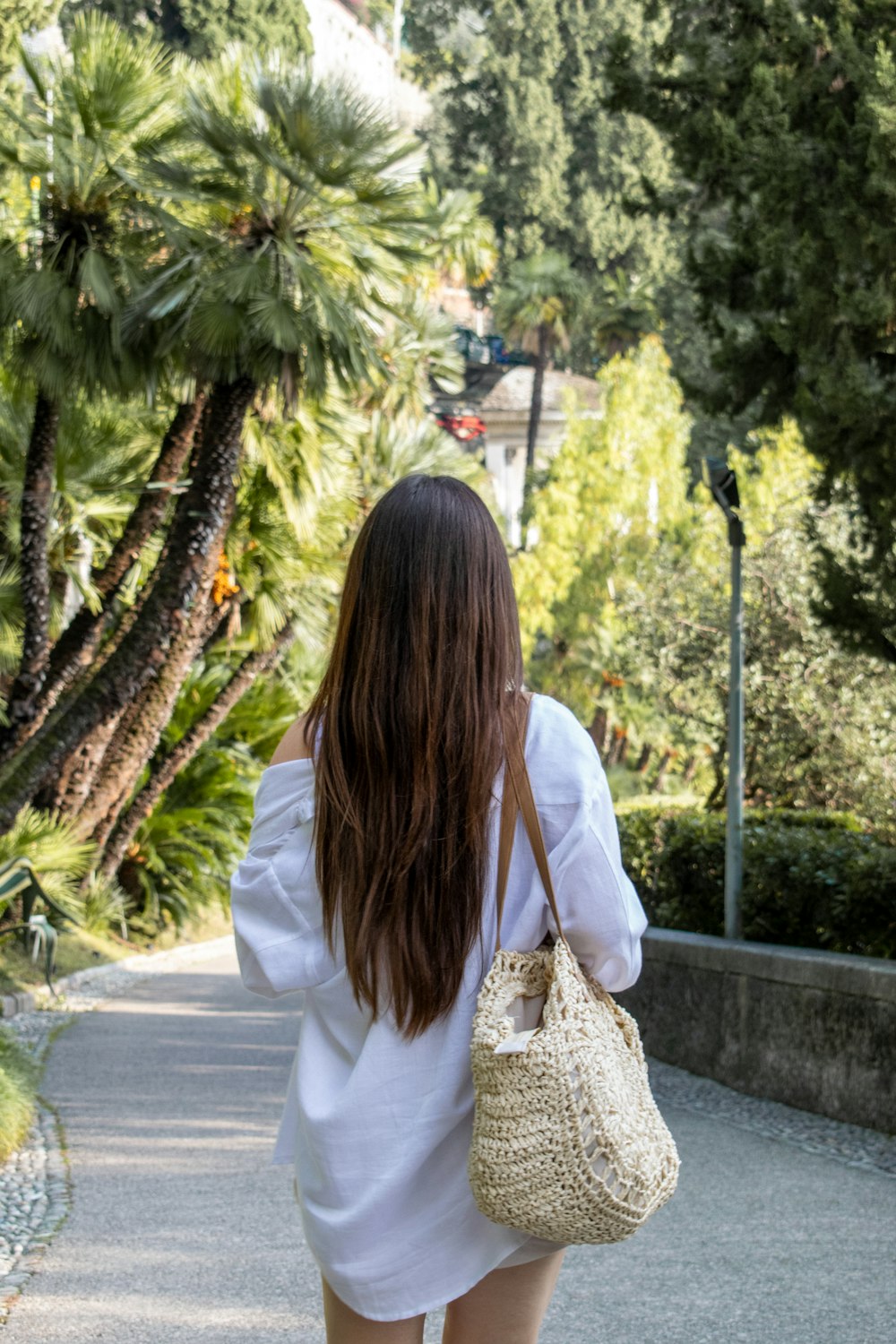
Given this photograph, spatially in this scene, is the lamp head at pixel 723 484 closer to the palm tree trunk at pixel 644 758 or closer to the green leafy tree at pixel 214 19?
the palm tree trunk at pixel 644 758

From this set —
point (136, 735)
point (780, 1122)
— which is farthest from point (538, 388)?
point (780, 1122)

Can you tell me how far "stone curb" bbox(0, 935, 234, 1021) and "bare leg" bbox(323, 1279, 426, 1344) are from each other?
357 inches

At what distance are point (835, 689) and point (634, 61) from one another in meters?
6.15

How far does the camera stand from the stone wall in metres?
6.74

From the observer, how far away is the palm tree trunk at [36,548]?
35.6 feet

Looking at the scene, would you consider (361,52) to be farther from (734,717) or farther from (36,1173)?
(36,1173)

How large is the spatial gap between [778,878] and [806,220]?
3529 mm

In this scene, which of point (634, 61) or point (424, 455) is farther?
point (424, 455)

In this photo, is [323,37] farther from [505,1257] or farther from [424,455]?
[505,1257]

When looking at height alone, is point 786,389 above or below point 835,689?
above

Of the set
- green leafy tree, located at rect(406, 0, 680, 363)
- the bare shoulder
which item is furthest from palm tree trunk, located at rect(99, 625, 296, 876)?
green leafy tree, located at rect(406, 0, 680, 363)

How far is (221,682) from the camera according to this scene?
63.0ft

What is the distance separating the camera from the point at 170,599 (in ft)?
36.2

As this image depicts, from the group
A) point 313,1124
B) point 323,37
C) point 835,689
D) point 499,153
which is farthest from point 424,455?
point 323,37
